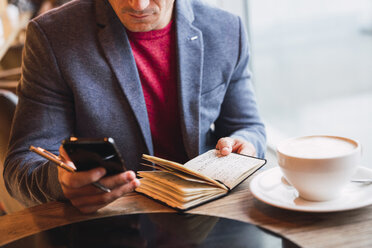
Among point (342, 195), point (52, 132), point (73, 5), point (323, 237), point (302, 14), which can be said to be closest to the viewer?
point (323, 237)

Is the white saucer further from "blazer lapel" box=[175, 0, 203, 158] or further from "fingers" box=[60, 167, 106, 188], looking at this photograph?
"blazer lapel" box=[175, 0, 203, 158]

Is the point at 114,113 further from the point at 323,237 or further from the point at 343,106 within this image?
the point at 343,106

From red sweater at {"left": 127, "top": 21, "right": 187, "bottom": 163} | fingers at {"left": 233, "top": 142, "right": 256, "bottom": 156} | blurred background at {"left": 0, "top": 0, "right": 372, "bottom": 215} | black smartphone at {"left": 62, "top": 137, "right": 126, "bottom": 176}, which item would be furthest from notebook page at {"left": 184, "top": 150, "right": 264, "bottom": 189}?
blurred background at {"left": 0, "top": 0, "right": 372, "bottom": 215}

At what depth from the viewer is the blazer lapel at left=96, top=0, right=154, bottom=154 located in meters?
1.22

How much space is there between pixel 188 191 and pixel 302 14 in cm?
306

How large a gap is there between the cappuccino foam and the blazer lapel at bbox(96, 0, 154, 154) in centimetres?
55

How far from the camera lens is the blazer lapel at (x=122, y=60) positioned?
122 centimetres

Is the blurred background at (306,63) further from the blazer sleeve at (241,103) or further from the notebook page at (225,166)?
the notebook page at (225,166)

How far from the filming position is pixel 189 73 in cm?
130

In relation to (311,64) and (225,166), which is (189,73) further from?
(311,64)

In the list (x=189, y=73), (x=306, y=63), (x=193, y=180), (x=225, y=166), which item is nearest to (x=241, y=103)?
(x=189, y=73)

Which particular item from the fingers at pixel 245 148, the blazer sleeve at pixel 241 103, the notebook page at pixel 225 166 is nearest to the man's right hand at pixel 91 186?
the notebook page at pixel 225 166

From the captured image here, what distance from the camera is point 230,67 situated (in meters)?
1.38

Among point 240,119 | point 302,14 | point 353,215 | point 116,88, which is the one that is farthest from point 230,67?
point 302,14
